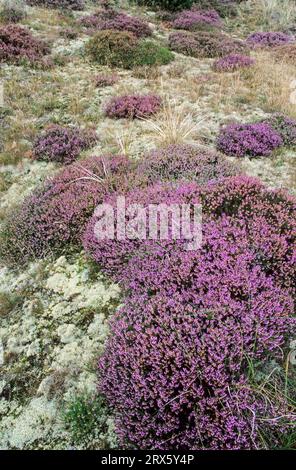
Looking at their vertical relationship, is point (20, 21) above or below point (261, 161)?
above

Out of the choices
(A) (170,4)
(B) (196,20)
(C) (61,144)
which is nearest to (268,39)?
(B) (196,20)

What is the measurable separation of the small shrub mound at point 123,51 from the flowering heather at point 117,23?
1.58 metres

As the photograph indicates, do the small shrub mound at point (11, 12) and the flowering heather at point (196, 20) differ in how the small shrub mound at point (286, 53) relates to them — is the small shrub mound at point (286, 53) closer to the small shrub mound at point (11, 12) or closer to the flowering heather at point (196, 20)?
the flowering heather at point (196, 20)

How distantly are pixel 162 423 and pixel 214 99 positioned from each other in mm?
9166

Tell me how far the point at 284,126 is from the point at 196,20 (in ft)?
36.4

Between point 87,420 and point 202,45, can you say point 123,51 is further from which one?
point 87,420


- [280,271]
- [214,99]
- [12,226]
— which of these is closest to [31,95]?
[214,99]

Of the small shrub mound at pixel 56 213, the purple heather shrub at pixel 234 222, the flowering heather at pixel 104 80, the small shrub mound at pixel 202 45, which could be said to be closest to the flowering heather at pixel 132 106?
the flowering heather at pixel 104 80

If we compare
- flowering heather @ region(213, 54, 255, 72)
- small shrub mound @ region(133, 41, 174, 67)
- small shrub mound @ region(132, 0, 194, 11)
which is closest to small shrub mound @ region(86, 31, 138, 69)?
small shrub mound @ region(133, 41, 174, 67)

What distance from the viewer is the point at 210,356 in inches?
133

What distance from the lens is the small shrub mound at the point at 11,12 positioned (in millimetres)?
14890

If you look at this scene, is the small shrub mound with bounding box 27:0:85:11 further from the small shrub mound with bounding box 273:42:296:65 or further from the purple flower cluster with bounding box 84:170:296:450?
the purple flower cluster with bounding box 84:170:296:450

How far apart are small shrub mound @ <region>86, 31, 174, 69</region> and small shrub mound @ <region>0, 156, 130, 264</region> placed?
7448 millimetres

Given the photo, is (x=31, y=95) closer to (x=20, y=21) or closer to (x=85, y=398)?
(x=20, y=21)
